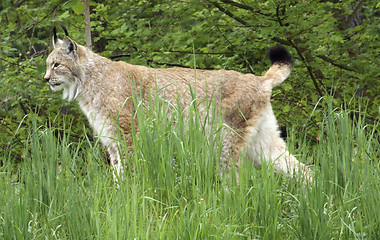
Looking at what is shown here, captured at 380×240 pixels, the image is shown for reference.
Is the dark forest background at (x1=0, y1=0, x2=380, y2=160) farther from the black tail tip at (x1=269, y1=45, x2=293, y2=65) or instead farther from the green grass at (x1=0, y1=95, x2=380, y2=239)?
the green grass at (x1=0, y1=95, x2=380, y2=239)

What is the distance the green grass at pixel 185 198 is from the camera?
3.05m

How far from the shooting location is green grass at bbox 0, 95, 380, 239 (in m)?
3.05

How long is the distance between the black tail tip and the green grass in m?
1.98

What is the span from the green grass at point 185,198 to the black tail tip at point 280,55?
1983 mm

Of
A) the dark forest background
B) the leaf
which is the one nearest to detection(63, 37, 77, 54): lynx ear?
the leaf

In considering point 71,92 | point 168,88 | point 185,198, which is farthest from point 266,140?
point 185,198

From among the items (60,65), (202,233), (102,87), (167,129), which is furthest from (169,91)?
(202,233)

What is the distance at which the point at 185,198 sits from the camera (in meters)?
3.47

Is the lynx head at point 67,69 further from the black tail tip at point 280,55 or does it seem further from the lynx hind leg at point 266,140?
the black tail tip at point 280,55

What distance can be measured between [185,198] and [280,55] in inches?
110

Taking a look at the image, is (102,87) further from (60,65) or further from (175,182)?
(175,182)

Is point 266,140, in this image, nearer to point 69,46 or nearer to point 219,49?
point 69,46

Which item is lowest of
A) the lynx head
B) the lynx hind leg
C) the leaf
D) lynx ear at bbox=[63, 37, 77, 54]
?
the lynx hind leg

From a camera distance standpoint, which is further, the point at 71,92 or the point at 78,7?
the point at 71,92
